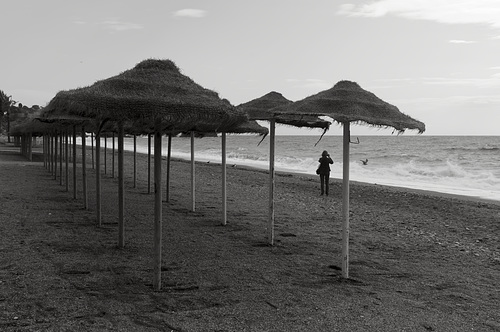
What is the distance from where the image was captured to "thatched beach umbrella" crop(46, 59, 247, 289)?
Answer: 4.45m

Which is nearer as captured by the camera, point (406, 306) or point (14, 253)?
point (406, 306)

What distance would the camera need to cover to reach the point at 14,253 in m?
6.07

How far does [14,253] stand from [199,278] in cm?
254

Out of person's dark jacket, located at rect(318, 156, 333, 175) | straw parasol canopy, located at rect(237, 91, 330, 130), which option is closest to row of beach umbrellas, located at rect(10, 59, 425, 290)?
straw parasol canopy, located at rect(237, 91, 330, 130)

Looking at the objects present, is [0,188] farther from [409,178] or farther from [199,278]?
[409,178]

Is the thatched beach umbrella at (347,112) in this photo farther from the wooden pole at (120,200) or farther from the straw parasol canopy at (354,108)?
the wooden pole at (120,200)

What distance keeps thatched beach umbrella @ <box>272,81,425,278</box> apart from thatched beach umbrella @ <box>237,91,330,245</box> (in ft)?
1.31

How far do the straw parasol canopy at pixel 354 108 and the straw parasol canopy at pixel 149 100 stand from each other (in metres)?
0.87

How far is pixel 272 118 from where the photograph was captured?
22.5 ft

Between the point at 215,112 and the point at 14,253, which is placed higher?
the point at 215,112

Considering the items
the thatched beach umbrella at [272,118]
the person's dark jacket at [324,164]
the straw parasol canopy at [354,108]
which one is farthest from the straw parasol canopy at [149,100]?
the person's dark jacket at [324,164]

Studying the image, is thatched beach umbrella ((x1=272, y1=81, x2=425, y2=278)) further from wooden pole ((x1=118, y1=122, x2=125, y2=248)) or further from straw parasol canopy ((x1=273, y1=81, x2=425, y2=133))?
wooden pole ((x1=118, y1=122, x2=125, y2=248))

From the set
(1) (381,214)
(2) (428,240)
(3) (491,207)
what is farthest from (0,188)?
(3) (491,207)

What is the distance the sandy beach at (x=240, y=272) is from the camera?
428 cm
